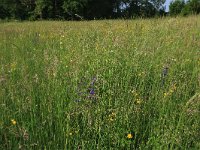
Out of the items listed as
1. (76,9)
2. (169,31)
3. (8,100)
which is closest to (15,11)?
(76,9)

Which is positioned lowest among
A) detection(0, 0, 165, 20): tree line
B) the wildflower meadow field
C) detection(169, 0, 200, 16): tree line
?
the wildflower meadow field

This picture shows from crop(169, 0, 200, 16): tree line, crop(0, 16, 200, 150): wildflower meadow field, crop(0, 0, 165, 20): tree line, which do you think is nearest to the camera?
crop(0, 16, 200, 150): wildflower meadow field

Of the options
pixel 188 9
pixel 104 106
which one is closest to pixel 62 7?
pixel 188 9

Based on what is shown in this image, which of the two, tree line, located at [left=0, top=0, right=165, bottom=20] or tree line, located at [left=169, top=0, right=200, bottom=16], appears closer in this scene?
tree line, located at [left=169, top=0, right=200, bottom=16]

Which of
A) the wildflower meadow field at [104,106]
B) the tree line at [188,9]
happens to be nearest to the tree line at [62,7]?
the tree line at [188,9]

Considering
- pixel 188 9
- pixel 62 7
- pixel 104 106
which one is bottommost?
pixel 104 106

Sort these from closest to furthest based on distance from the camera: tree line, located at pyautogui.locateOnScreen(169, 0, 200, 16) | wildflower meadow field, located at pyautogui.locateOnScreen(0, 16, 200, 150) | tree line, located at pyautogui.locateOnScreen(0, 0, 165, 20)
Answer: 1. wildflower meadow field, located at pyautogui.locateOnScreen(0, 16, 200, 150)
2. tree line, located at pyautogui.locateOnScreen(169, 0, 200, 16)
3. tree line, located at pyautogui.locateOnScreen(0, 0, 165, 20)

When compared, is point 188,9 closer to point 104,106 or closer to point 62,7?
point 104,106

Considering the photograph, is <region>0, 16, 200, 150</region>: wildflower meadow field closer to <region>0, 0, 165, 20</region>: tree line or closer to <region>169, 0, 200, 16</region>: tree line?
<region>169, 0, 200, 16</region>: tree line

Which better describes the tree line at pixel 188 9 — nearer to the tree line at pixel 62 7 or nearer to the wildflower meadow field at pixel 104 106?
the wildflower meadow field at pixel 104 106

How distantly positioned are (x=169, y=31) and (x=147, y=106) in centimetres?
294

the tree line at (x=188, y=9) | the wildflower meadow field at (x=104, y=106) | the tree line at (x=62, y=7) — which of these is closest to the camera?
the wildflower meadow field at (x=104, y=106)

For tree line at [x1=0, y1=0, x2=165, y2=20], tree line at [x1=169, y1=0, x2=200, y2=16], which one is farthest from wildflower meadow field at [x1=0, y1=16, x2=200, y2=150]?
tree line at [x1=0, y1=0, x2=165, y2=20]

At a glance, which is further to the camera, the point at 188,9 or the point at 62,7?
the point at 62,7
